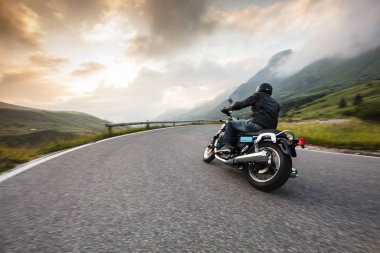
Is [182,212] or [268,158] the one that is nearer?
[182,212]

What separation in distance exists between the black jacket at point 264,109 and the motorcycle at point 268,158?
13.8 inches

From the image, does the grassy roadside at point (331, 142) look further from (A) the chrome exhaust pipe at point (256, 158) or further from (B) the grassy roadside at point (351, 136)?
(A) the chrome exhaust pipe at point (256, 158)

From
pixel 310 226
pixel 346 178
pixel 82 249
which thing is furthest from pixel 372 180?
pixel 82 249

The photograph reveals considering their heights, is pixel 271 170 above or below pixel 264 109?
below

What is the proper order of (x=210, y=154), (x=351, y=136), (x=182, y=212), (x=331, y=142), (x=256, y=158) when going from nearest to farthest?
1. (x=182, y=212)
2. (x=256, y=158)
3. (x=210, y=154)
4. (x=331, y=142)
5. (x=351, y=136)

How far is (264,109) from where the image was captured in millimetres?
4531

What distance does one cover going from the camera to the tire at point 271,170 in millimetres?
3487

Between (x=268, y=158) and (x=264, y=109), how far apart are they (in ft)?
3.99

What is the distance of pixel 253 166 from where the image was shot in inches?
164

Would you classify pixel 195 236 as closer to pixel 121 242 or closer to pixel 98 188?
pixel 121 242

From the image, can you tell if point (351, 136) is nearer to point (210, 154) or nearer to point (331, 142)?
point (331, 142)

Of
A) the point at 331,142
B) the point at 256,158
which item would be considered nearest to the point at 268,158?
the point at 256,158

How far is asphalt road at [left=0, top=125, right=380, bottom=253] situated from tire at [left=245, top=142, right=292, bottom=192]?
0.54ft

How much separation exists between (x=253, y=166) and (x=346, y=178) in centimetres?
203
